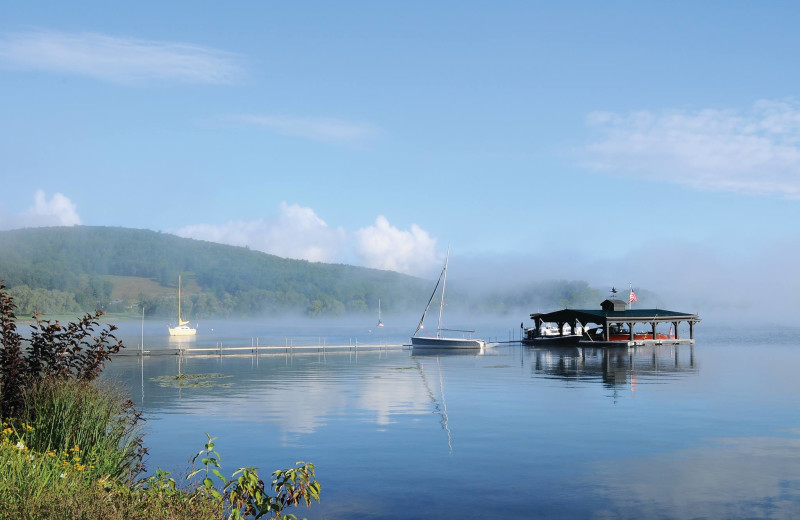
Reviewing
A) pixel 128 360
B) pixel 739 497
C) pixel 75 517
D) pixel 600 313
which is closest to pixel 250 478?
pixel 75 517

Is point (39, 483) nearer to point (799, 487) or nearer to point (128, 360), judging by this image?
point (799, 487)

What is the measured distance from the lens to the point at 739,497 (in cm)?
1836

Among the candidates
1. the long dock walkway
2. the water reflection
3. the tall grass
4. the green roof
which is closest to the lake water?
the water reflection

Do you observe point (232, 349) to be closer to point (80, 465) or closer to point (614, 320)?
point (614, 320)

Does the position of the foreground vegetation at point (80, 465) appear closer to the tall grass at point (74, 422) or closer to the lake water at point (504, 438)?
the tall grass at point (74, 422)

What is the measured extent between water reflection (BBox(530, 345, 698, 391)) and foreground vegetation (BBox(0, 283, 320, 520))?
3376 cm

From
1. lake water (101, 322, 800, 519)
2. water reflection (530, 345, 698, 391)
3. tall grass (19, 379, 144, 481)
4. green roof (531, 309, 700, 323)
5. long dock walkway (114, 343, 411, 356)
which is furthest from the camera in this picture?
green roof (531, 309, 700, 323)

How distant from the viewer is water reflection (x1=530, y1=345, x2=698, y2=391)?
53.0 metres

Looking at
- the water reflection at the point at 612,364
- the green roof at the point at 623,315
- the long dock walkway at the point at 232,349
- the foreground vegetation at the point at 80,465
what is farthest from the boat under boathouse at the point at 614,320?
the foreground vegetation at the point at 80,465

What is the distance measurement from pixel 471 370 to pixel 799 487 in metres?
41.0

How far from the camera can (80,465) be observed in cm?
1294

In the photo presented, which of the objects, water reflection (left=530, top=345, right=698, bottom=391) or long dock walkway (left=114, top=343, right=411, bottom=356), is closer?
water reflection (left=530, top=345, right=698, bottom=391)

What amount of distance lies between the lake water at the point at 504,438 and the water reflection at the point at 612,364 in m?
0.77

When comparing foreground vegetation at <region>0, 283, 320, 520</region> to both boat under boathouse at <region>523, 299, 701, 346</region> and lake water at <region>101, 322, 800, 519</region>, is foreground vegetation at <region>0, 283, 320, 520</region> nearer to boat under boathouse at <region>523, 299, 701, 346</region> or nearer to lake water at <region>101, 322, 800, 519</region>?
lake water at <region>101, 322, 800, 519</region>
